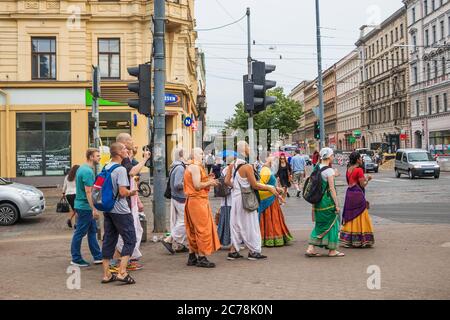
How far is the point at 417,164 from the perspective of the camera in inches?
1296

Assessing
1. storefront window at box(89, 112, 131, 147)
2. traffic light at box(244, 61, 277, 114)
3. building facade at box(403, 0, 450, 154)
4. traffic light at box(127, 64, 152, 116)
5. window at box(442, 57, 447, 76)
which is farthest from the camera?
building facade at box(403, 0, 450, 154)

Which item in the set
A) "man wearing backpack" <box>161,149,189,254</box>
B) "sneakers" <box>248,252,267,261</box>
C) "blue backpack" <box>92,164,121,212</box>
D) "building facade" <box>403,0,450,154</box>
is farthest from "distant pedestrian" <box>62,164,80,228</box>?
"building facade" <box>403,0,450,154</box>

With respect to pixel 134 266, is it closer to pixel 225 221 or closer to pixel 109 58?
pixel 225 221

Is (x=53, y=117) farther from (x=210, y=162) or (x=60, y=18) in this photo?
(x=210, y=162)

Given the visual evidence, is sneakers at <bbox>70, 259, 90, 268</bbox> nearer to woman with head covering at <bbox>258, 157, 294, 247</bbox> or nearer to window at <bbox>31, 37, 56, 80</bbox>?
woman with head covering at <bbox>258, 157, 294, 247</bbox>

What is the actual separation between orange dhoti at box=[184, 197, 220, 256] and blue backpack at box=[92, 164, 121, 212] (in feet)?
4.69

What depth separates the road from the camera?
262 inches

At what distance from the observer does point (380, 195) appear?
2177 centimetres

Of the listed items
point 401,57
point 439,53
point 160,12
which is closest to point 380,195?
point 160,12

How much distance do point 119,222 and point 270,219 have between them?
11.7 ft

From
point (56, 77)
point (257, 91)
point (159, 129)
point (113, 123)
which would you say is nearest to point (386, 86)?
point (113, 123)

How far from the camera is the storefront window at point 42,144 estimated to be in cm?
2783

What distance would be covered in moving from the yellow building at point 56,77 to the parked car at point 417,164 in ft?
49.5

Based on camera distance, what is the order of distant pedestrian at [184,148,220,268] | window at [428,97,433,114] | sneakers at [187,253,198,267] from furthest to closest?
window at [428,97,433,114]
sneakers at [187,253,198,267]
distant pedestrian at [184,148,220,268]
